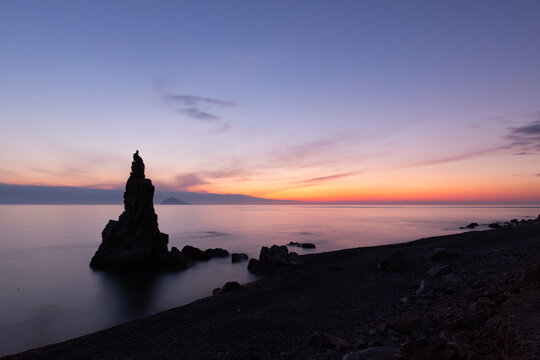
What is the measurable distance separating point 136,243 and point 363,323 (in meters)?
32.5

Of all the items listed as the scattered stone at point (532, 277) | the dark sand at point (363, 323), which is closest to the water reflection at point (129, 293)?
the dark sand at point (363, 323)

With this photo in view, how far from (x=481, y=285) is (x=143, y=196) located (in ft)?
120

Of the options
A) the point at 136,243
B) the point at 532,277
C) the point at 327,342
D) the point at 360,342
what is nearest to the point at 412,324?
the point at 360,342

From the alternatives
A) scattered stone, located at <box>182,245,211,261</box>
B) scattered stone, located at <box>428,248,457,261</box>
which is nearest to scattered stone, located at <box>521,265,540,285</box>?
scattered stone, located at <box>428,248,457,261</box>

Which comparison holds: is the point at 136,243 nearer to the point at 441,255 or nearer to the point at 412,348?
the point at 441,255

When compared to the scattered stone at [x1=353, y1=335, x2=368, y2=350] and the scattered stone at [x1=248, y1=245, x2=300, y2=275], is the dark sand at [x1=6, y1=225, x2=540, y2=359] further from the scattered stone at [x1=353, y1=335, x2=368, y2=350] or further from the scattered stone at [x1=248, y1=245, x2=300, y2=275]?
the scattered stone at [x1=248, y1=245, x2=300, y2=275]

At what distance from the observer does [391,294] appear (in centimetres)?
1542

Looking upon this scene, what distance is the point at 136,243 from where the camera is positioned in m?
36.7

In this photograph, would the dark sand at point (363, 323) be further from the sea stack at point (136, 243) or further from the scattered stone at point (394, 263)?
the sea stack at point (136, 243)

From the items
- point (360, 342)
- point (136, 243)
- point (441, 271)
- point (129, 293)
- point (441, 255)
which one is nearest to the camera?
point (360, 342)

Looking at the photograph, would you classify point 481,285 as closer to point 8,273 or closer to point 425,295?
point 425,295

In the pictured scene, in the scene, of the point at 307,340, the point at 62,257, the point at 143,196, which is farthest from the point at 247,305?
the point at 62,257

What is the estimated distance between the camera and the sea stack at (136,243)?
35.7 metres

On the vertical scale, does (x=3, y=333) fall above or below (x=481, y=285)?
below
